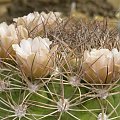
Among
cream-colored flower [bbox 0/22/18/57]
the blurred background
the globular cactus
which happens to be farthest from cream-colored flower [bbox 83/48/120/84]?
the blurred background

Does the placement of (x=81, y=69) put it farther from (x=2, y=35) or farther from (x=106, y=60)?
(x=2, y=35)

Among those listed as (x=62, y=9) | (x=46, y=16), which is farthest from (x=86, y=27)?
(x=62, y=9)

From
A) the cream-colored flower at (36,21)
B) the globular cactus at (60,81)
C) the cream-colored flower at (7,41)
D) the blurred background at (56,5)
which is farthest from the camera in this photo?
the blurred background at (56,5)

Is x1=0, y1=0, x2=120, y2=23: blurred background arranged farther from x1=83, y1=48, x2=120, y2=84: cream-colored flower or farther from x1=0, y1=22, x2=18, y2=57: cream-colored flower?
x1=83, y1=48, x2=120, y2=84: cream-colored flower

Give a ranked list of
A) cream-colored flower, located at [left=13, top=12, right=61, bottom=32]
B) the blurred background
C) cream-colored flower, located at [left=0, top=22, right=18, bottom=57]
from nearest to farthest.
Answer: cream-colored flower, located at [left=0, top=22, right=18, bottom=57] < cream-colored flower, located at [left=13, top=12, right=61, bottom=32] < the blurred background

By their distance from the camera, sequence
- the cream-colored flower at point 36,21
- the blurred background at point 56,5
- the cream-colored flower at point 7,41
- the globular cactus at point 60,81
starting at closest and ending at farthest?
1. the globular cactus at point 60,81
2. the cream-colored flower at point 7,41
3. the cream-colored flower at point 36,21
4. the blurred background at point 56,5

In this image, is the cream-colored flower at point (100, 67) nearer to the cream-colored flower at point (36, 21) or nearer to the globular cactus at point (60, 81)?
the globular cactus at point (60, 81)

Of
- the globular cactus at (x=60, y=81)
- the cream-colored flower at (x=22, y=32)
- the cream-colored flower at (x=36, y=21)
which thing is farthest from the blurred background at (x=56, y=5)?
the globular cactus at (x=60, y=81)

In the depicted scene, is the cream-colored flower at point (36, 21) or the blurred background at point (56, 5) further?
the blurred background at point (56, 5)
